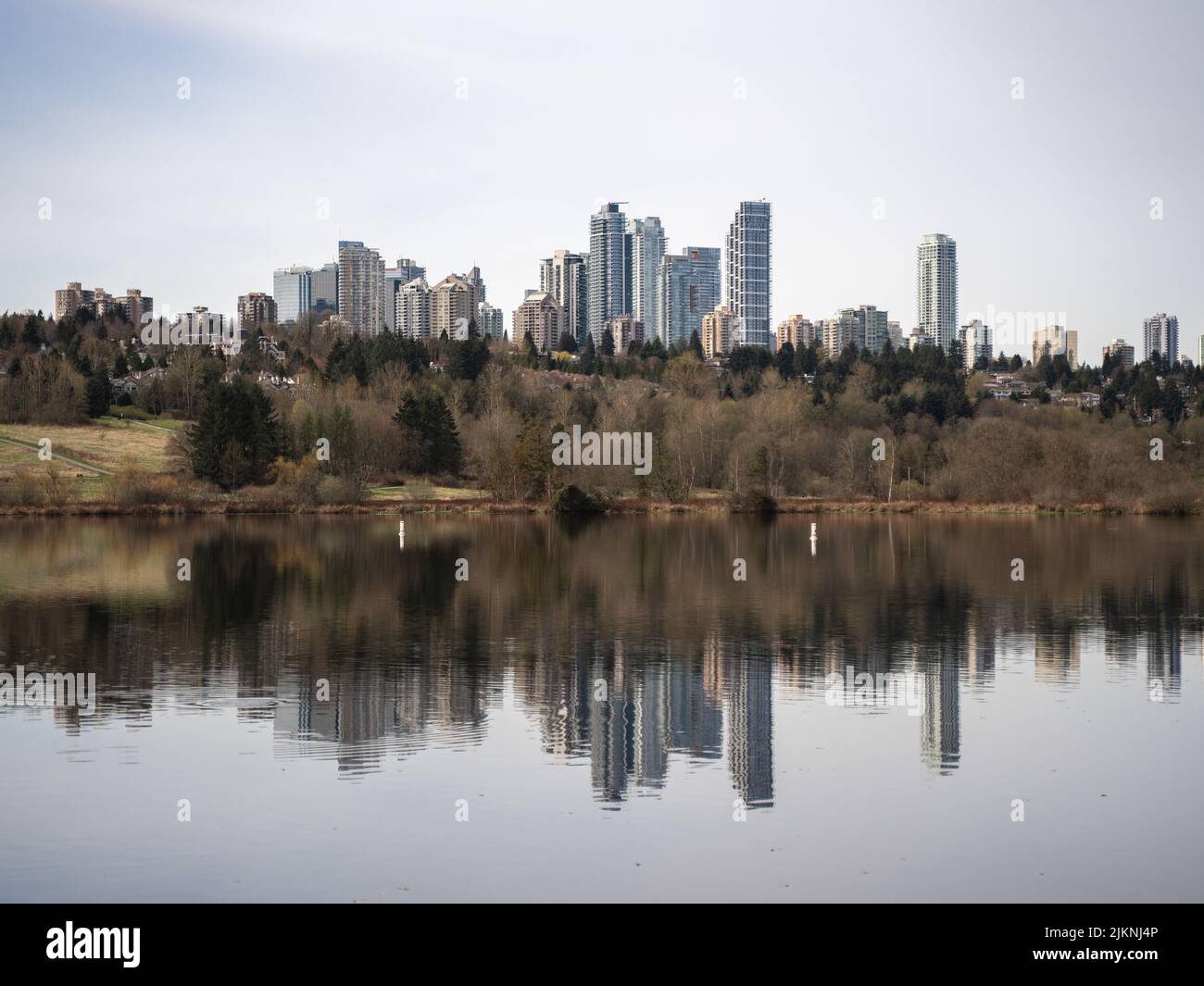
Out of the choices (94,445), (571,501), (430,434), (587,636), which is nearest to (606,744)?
(587,636)

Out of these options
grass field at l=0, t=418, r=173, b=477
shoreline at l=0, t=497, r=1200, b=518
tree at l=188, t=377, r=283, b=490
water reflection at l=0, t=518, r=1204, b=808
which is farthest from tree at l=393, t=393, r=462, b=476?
water reflection at l=0, t=518, r=1204, b=808

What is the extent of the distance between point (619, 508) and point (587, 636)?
71126mm

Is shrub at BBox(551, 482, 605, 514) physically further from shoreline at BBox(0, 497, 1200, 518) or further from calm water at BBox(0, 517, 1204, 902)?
calm water at BBox(0, 517, 1204, 902)

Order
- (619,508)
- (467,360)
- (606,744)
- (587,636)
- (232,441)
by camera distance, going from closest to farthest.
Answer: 1. (606,744)
2. (587,636)
3. (619,508)
4. (232,441)
5. (467,360)

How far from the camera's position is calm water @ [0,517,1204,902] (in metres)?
13.2

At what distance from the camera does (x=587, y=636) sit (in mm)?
29859

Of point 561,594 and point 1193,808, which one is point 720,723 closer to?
point 1193,808

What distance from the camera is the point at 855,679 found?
24.0 m

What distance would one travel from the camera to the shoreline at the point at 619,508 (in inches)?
3585

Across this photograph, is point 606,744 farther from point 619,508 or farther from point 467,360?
point 467,360

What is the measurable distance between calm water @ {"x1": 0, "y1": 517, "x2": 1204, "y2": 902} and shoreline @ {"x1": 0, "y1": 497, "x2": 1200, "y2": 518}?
172 feet

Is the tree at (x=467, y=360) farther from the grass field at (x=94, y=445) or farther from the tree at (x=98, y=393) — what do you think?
the tree at (x=98, y=393)

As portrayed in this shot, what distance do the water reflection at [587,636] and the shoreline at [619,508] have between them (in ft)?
108
